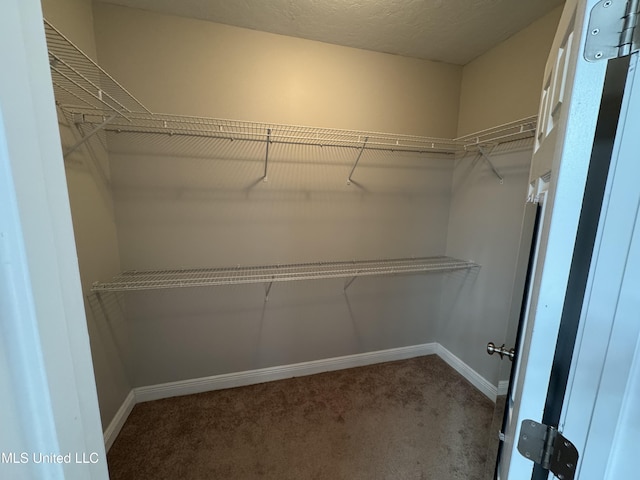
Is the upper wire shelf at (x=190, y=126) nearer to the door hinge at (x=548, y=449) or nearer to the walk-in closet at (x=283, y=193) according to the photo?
the walk-in closet at (x=283, y=193)

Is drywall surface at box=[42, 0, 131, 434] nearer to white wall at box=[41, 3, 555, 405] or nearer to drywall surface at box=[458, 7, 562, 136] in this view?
white wall at box=[41, 3, 555, 405]

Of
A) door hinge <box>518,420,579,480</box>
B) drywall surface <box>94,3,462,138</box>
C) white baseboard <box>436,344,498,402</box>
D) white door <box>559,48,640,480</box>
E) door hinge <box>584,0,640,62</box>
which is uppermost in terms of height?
drywall surface <box>94,3,462,138</box>

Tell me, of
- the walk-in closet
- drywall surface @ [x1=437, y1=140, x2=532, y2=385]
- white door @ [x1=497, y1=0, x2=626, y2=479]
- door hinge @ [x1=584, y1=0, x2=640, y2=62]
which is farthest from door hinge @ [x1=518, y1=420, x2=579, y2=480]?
drywall surface @ [x1=437, y1=140, x2=532, y2=385]

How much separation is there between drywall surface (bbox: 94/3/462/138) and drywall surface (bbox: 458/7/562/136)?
0.12m

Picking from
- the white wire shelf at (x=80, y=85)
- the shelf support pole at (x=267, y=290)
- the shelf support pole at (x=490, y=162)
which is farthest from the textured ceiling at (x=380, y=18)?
the shelf support pole at (x=267, y=290)

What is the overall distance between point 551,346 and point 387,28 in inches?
73.7

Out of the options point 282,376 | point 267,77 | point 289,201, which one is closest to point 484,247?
point 289,201

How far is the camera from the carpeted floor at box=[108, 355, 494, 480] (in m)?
1.37

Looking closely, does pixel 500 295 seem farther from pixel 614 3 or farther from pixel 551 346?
pixel 614 3

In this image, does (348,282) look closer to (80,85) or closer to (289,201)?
(289,201)

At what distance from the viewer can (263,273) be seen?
177 cm

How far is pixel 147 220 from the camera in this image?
1615 mm

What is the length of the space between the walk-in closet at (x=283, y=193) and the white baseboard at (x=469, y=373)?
A: 13 millimetres

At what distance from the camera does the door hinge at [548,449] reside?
1.50 feet
